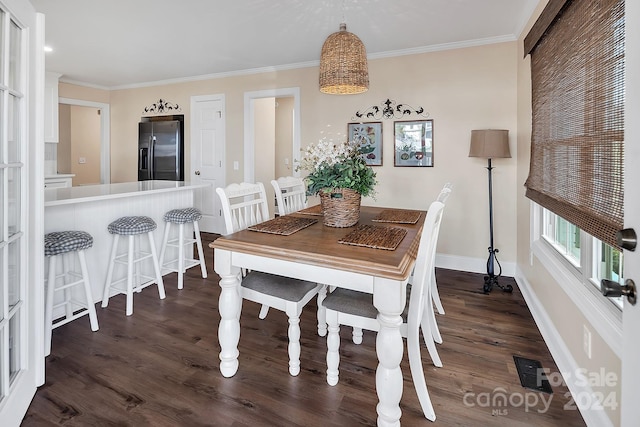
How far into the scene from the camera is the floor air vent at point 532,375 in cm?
183

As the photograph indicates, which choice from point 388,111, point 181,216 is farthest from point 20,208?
point 388,111

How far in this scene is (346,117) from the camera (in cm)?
436

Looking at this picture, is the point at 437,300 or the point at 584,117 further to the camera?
the point at 437,300

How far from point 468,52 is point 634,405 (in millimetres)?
3758

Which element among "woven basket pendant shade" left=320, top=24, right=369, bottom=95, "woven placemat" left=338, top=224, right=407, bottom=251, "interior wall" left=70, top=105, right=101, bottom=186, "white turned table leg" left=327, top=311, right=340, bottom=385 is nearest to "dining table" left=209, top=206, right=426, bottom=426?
"woven placemat" left=338, top=224, right=407, bottom=251

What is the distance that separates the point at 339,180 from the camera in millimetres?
2021

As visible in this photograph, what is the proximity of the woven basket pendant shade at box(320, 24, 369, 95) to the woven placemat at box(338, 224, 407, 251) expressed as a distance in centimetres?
95

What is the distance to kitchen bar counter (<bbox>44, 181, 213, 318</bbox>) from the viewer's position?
249cm

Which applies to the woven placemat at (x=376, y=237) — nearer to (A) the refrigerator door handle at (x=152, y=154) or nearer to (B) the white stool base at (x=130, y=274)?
(B) the white stool base at (x=130, y=274)

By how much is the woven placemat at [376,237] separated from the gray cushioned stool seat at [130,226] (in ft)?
5.74

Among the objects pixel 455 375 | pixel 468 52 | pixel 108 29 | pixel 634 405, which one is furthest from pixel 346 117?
pixel 634 405

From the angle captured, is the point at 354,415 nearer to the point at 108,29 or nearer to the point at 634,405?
the point at 634,405

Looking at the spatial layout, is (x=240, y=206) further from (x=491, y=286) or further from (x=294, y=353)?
(x=491, y=286)

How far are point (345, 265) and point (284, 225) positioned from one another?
76 cm
